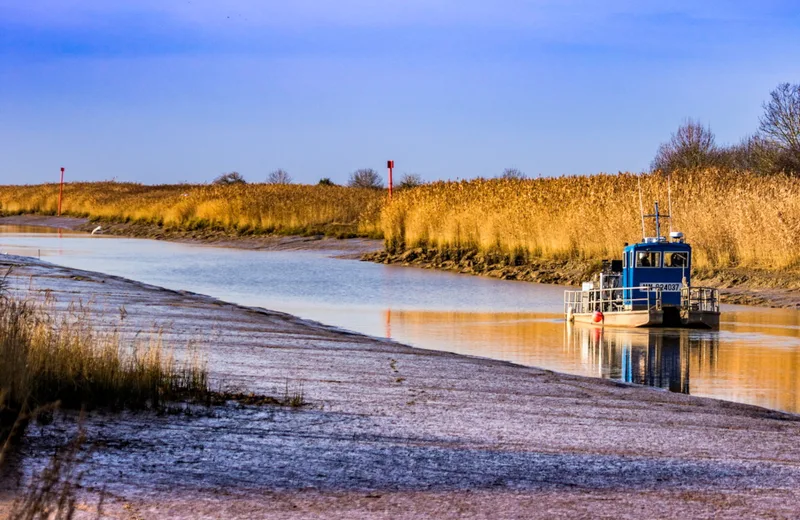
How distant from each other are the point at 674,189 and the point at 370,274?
1033 cm

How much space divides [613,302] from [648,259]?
1242mm

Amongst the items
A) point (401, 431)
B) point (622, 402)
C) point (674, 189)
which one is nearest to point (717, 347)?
point (622, 402)

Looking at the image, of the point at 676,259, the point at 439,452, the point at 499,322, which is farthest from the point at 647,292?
the point at 439,452

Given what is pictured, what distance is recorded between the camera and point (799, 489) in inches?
299

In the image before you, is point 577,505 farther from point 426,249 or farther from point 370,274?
point 426,249

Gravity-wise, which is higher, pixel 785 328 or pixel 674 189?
pixel 674 189

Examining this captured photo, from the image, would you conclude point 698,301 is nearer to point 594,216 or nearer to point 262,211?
point 594,216

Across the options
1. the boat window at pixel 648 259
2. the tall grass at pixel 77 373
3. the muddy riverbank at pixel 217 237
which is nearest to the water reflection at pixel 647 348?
the boat window at pixel 648 259

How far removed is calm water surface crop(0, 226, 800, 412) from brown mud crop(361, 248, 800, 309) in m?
1.19

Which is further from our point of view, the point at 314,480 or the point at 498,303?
the point at 498,303

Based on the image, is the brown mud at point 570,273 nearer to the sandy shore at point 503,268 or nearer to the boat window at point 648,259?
the sandy shore at point 503,268

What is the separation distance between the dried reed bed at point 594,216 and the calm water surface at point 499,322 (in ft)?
10.2

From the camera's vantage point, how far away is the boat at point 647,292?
939 inches

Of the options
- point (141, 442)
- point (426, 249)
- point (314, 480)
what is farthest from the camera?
point (426, 249)
